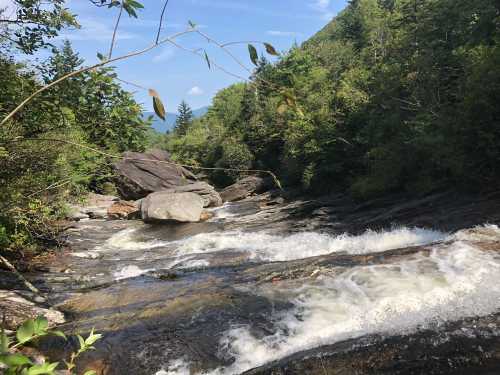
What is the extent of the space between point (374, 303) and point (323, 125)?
74.4 ft

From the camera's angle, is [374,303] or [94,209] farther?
[94,209]

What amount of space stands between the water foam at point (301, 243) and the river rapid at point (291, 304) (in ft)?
0.28

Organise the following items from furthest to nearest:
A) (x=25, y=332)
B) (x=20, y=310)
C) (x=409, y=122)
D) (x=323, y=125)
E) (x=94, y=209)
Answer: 1. (x=323, y=125)
2. (x=94, y=209)
3. (x=409, y=122)
4. (x=20, y=310)
5. (x=25, y=332)

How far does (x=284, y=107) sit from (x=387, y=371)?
3.79 m

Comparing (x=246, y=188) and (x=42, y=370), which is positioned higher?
(x=42, y=370)

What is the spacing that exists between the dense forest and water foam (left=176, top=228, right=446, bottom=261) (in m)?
4.33

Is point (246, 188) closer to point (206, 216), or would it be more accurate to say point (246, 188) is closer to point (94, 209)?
point (206, 216)

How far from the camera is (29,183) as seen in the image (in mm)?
9016

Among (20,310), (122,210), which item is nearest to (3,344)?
(20,310)

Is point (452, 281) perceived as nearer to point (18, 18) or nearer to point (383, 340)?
point (383, 340)

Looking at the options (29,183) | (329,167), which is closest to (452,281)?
A: (29,183)

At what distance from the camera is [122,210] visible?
77.5ft

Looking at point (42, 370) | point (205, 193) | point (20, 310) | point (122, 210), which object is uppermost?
point (42, 370)

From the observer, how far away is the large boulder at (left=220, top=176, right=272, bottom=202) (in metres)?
30.9
